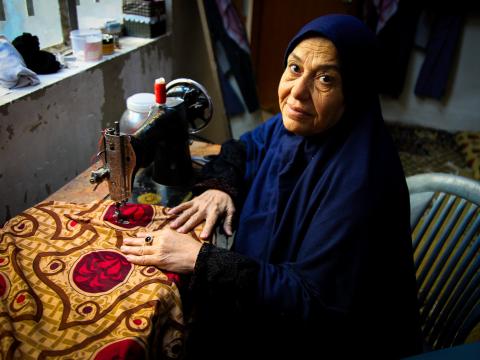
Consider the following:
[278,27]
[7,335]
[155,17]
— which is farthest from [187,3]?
[7,335]

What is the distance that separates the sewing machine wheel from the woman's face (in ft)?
1.69

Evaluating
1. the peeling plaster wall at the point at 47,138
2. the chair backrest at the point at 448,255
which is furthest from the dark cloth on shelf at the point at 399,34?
the peeling plaster wall at the point at 47,138

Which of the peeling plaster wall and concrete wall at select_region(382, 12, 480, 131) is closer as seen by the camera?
the peeling plaster wall

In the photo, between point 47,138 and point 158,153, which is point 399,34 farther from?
point 47,138

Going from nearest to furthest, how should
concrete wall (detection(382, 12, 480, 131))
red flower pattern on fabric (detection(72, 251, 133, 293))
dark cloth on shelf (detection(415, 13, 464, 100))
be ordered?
red flower pattern on fabric (detection(72, 251, 133, 293)) < dark cloth on shelf (detection(415, 13, 464, 100)) < concrete wall (detection(382, 12, 480, 131))

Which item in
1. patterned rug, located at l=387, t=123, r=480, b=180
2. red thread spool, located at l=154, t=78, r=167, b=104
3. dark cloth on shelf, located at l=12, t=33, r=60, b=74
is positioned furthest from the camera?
patterned rug, located at l=387, t=123, r=480, b=180

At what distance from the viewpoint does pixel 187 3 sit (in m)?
2.89

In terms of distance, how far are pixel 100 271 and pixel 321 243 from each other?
1.96 ft

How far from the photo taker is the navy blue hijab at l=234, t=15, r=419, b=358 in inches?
42.5

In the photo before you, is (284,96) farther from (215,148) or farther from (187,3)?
(187,3)

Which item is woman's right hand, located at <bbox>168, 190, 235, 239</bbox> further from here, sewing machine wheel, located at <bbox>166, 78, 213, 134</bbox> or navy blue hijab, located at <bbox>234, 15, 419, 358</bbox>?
sewing machine wheel, located at <bbox>166, 78, 213, 134</bbox>

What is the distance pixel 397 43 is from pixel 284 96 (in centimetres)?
352

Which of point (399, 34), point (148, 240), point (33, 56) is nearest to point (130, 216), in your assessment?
point (148, 240)

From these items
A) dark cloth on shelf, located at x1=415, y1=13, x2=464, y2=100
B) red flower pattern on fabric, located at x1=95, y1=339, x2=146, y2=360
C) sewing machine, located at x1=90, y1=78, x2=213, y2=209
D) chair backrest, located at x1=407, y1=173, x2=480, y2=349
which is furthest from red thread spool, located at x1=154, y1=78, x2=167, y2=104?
dark cloth on shelf, located at x1=415, y1=13, x2=464, y2=100
